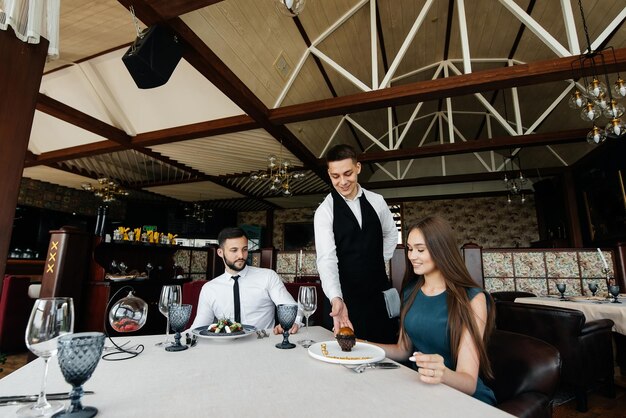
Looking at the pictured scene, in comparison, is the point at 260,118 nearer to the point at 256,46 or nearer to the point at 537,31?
the point at 256,46

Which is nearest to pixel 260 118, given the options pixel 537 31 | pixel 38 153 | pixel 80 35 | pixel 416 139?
pixel 80 35

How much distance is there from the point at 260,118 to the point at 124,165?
458 cm

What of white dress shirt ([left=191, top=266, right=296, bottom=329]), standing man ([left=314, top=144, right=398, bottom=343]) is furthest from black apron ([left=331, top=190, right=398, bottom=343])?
white dress shirt ([left=191, top=266, right=296, bottom=329])

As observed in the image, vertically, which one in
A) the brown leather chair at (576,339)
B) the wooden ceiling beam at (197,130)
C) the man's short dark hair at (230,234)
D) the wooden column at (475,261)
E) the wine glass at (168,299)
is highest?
the wooden ceiling beam at (197,130)

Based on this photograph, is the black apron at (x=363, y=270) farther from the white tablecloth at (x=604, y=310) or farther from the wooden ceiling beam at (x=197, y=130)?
the wooden ceiling beam at (x=197, y=130)

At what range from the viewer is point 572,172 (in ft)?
24.8

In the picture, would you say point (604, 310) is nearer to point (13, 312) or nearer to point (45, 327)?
point (45, 327)

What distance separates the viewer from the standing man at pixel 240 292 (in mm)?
2088

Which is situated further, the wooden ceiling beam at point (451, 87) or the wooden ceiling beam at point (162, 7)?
the wooden ceiling beam at point (451, 87)

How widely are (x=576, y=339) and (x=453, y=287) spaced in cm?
198

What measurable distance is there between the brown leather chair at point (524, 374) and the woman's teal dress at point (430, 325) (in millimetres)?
173

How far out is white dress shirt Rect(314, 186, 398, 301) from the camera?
64.5 inches

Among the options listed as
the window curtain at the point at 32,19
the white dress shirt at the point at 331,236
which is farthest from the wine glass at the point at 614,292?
the window curtain at the point at 32,19

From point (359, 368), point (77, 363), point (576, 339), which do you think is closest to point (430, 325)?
point (359, 368)
